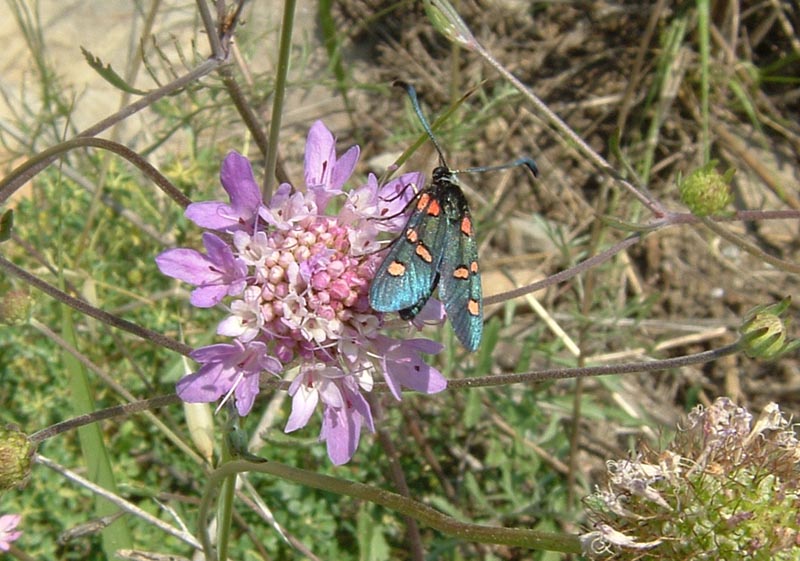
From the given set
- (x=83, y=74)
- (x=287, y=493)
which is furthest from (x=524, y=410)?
(x=83, y=74)

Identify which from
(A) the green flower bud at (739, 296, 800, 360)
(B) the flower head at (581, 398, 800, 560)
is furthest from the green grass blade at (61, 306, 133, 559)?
(A) the green flower bud at (739, 296, 800, 360)

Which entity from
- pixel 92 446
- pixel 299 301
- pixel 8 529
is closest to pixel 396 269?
pixel 299 301

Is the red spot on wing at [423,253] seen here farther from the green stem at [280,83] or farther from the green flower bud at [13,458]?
the green flower bud at [13,458]

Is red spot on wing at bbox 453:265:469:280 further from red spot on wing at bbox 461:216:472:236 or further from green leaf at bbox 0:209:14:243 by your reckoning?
green leaf at bbox 0:209:14:243

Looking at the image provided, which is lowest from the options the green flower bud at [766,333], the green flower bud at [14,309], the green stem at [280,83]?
the green flower bud at [14,309]

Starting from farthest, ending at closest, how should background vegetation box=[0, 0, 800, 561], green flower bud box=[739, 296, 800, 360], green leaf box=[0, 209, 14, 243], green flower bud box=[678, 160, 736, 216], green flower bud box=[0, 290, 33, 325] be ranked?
background vegetation box=[0, 0, 800, 561]
green flower bud box=[678, 160, 736, 216]
green flower bud box=[0, 290, 33, 325]
green flower bud box=[739, 296, 800, 360]
green leaf box=[0, 209, 14, 243]

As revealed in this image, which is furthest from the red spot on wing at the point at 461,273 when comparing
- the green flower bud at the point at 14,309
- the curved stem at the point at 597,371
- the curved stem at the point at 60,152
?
the green flower bud at the point at 14,309
